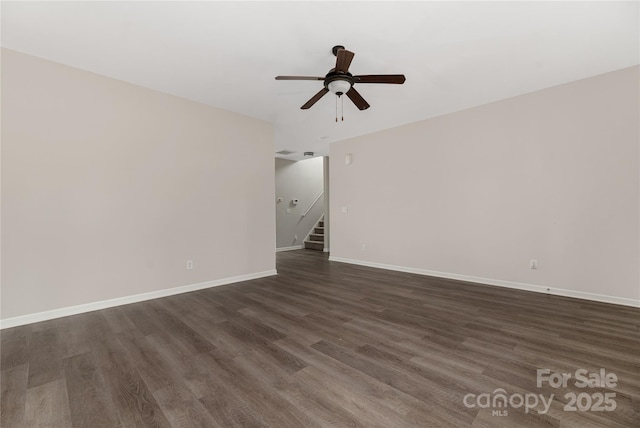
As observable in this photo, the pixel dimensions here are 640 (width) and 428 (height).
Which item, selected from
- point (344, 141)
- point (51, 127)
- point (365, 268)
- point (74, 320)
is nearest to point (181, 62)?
point (51, 127)

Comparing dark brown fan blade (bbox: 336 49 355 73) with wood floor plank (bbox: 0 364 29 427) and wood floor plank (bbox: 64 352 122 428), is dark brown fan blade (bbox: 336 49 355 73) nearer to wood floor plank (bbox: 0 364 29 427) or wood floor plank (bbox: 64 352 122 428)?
wood floor plank (bbox: 64 352 122 428)

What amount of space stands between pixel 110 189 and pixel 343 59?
3075mm

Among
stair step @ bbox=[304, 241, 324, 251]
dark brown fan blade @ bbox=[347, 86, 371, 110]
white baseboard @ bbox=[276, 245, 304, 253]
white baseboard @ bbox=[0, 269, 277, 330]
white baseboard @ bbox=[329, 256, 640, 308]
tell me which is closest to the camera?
white baseboard @ bbox=[0, 269, 277, 330]

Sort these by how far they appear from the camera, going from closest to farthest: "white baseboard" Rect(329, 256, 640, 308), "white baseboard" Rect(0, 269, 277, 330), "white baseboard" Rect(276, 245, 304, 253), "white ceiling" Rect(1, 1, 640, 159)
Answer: "white ceiling" Rect(1, 1, 640, 159), "white baseboard" Rect(0, 269, 277, 330), "white baseboard" Rect(329, 256, 640, 308), "white baseboard" Rect(276, 245, 304, 253)

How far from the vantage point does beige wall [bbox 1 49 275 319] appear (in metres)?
2.78

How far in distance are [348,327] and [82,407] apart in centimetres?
196

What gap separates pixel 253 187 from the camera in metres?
4.70

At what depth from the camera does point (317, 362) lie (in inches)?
79.3

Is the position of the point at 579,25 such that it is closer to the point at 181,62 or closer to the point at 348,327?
the point at 348,327

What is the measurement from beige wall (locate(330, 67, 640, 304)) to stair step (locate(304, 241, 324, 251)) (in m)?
2.53

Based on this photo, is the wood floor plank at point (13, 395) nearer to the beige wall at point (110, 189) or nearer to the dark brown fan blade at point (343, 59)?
the beige wall at point (110, 189)

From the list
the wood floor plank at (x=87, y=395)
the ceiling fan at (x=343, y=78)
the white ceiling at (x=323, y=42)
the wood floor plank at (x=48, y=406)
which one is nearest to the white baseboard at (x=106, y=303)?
the wood floor plank at (x=87, y=395)

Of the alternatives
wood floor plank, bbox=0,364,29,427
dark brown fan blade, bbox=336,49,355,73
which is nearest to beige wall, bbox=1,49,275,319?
wood floor plank, bbox=0,364,29,427

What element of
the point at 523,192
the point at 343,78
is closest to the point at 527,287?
the point at 523,192
